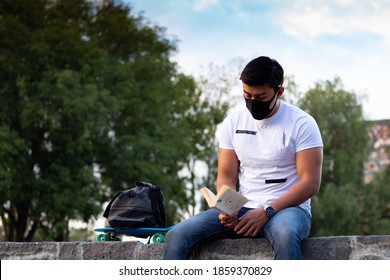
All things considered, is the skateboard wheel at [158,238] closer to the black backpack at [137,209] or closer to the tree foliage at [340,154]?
the black backpack at [137,209]

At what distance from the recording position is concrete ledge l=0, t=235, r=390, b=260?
437 cm

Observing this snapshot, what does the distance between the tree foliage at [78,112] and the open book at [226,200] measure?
19.4 meters

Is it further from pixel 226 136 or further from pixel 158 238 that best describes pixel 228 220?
pixel 158 238

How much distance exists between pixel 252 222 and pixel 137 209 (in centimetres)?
110

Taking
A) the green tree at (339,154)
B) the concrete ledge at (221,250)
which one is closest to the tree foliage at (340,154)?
the green tree at (339,154)

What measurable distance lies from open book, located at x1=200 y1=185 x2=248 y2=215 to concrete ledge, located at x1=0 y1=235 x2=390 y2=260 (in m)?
0.29

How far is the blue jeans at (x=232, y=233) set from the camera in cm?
423

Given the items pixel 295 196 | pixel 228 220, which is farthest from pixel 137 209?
pixel 295 196

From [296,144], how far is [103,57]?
72.1 feet

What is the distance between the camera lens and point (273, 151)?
15.1 ft

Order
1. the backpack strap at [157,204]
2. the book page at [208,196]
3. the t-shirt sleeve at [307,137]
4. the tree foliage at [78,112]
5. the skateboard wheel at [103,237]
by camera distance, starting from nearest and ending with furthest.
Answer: the book page at [208,196] < the t-shirt sleeve at [307,137] < the backpack strap at [157,204] < the skateboard wheel at [103,237] < the tree foliage at [78,112]

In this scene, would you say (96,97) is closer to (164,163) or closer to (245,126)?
(164,163)

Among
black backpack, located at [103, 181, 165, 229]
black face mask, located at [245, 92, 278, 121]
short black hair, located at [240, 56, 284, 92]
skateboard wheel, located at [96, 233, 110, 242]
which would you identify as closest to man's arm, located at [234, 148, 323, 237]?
black face mask, located at [245, 92, 278, 121]
